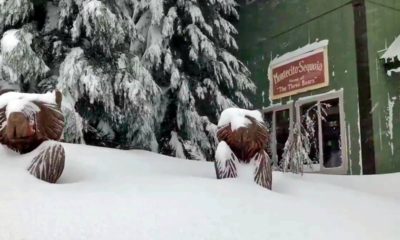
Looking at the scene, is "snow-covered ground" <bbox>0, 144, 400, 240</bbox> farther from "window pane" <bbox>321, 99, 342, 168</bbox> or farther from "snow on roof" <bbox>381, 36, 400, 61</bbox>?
"window pane" <bbox>321, 99, 342, 168</bbox>

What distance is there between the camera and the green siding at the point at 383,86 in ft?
26.8

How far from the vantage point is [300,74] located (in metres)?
9.52

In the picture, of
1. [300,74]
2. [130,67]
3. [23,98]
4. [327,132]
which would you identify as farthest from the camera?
[300,74]

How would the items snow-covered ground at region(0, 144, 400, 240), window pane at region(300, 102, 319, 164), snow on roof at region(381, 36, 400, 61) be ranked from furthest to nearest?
window pane at region(300, 102, 319, 164)
snow on roof at region(381, 36, 400, 61)
snow-covered ground at region(0, 144, 400, 240)

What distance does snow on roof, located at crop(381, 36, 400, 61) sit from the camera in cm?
778

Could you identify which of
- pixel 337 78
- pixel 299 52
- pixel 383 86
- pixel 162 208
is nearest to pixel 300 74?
pixel 299 52

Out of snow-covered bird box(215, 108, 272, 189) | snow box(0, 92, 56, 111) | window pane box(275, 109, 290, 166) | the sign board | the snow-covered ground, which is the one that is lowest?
the snow-covered ground

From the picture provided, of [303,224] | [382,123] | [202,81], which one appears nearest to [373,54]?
[382,123]

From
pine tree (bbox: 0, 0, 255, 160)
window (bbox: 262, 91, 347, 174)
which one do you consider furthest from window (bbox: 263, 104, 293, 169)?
pine tree (bbox: 0, 0, 255, 160)

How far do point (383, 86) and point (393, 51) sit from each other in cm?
65

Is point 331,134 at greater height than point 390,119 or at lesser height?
lesser

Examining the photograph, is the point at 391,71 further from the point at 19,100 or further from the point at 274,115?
the point at 19,100

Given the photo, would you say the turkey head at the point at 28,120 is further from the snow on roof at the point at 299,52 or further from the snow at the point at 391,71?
the snow on roof at the point at 299,52

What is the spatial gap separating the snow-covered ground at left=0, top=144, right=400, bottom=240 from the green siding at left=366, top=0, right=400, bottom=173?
13.2 ft
